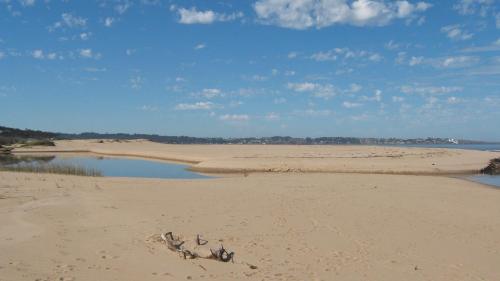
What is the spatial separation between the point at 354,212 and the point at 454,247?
13.2ft

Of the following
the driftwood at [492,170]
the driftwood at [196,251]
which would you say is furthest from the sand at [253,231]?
the driftwood at [492,170]

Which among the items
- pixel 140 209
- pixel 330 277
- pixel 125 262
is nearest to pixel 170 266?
pixel 125 262

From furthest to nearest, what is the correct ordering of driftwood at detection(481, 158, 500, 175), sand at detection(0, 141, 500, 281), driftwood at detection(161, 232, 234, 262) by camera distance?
driftwood at detection(481, 158, 500, 175) → driftwood at detection(161, 232, 234, 262) → sand at detection(0, 141, 500, 281)

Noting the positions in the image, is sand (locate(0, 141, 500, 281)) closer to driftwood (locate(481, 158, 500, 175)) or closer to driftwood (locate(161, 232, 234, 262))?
driftwood (locate(161, 232, 234, 262))

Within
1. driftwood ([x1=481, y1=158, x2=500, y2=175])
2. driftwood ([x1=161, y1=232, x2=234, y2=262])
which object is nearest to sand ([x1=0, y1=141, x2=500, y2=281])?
driftwood ([x1=161, y1=232, x2=234, y2=262])

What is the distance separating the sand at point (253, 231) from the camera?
304 inches

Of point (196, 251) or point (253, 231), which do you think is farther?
point (253, 231)

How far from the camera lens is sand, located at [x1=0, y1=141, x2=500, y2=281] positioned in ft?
25.3

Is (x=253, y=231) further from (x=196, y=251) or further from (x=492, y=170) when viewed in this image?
(x=492, y=170)

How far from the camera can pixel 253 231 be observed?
10930 millimetres

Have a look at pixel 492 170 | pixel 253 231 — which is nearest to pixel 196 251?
pixel 253 231

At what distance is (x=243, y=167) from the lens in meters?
32.3

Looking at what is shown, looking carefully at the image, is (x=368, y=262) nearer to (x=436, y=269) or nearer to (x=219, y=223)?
Answer: (x=436, y=269)

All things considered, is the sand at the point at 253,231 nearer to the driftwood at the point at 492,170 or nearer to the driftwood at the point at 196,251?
the driftwood at the point at 196,251
